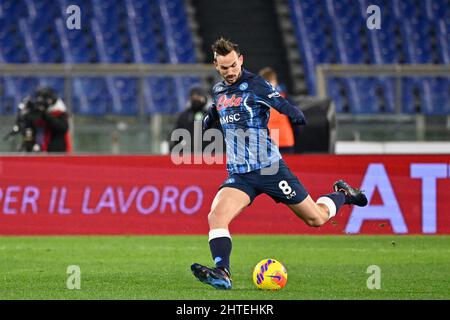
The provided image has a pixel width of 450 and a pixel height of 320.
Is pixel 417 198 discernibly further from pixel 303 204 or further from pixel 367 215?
pixel 303 204

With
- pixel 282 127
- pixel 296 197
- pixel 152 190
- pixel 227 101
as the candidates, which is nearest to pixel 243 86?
pixel 227 101

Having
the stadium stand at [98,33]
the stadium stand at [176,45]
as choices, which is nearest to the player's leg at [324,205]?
the stadium stand at [176,45]

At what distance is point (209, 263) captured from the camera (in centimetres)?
1185

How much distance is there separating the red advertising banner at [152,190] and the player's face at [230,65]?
18.7ft

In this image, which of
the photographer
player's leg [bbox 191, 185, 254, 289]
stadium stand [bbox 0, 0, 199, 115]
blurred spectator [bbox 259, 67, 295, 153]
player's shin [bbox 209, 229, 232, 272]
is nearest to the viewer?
player's leg [bbox 191, 185, 254, 289]

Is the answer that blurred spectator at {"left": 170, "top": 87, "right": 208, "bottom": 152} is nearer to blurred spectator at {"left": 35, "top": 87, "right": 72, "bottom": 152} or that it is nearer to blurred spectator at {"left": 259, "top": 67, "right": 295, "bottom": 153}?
blurred spectator at {"left": 35, "top": 87, "right": 72, "bottom": 152}

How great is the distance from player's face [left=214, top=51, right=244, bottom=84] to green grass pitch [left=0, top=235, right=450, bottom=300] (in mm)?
1842

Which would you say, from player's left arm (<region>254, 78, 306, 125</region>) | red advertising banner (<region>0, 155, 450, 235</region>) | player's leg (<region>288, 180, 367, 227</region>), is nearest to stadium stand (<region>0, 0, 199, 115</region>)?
red advertising banner (<region>0, 155, 450, 235</region>)

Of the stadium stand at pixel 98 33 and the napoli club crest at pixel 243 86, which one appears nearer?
the napoli club crest at pixel 243 86

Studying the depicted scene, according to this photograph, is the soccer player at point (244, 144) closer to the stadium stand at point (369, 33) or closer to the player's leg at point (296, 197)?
the player's leg at point (296, 197)

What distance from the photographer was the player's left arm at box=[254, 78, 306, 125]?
9.41 meters

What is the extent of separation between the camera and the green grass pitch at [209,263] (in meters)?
9.20
